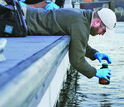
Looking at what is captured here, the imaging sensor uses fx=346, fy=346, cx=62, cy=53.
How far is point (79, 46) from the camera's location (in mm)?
4730

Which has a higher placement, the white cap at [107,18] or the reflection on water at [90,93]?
the white cap at [107,18]

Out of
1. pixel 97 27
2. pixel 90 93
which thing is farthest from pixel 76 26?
pixel 90 93

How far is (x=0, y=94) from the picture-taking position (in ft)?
3.66

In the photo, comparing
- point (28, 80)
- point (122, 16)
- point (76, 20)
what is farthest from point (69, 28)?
point (122, 16)

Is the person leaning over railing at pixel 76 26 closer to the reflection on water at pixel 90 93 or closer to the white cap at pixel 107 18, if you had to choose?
the white cap at pixel 107 18

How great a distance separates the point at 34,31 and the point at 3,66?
10.6 ft

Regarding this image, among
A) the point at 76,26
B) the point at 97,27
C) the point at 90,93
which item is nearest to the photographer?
the point at 76,26

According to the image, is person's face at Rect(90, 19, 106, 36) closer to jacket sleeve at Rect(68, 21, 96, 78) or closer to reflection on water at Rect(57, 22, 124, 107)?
jacket sleeve at Rect(68, 21, 96, 78)

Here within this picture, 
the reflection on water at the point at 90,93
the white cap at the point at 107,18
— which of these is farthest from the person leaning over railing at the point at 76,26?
the reflection on water at the point at 90,93

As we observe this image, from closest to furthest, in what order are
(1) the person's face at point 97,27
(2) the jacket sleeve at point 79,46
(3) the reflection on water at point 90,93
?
(2) the jacket sleeve at point 79,46, (1) the person's face at point 97,27, (3) the reflection on water at point 90,93

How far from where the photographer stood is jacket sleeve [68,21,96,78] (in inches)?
184

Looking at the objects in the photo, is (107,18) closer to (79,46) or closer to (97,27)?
(97,27)

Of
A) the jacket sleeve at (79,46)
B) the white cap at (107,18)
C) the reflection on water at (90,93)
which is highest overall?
the white cap at (107,18)

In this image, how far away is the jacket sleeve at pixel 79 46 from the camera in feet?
15.4
